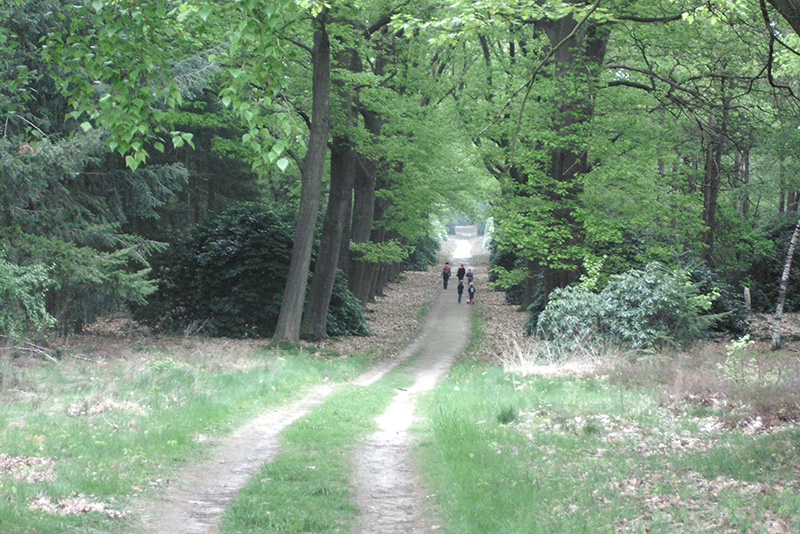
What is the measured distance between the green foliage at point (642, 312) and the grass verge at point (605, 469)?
239 inches

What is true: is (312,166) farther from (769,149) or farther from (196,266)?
(769,149)

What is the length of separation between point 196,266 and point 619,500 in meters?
21.5

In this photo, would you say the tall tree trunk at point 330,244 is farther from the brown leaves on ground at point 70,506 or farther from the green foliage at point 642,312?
the brown leaves on ground at point 70,506

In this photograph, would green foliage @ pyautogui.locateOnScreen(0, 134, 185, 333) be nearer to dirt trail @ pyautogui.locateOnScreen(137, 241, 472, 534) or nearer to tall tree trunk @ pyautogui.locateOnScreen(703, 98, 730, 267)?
dirt trail @ pyautogui.locateOnScreen(137, 241, 472, 534)

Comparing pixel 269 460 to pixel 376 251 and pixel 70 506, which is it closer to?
pixel 70 506

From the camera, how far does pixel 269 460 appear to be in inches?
363

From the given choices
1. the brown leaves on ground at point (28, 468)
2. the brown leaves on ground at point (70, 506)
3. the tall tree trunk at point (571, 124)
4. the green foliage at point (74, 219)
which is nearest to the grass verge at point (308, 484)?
the brown leaves on ground at point (70, 506)

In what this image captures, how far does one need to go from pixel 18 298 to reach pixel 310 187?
8829 millimetres

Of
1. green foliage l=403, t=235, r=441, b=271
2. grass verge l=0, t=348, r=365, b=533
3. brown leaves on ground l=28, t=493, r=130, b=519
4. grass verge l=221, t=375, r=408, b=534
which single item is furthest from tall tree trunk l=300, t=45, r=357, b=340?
green foliage l=403, t=235, r=441, b=271

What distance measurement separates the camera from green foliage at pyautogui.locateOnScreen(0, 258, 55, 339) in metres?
12.5

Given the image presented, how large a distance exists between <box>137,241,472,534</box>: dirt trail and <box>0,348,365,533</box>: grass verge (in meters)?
0.26

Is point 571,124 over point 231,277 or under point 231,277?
over

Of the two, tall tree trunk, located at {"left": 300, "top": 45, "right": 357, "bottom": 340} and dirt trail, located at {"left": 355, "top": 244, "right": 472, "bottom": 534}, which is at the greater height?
tall tree trunk, located at {"left": 300, "top": 45, "right": 357, "bottom": 340}

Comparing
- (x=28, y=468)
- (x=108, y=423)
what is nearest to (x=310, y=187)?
(x=108, y=423)
